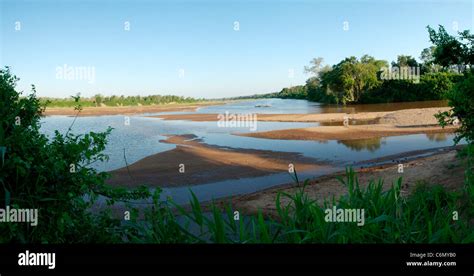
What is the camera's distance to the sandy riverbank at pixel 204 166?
1108 cm

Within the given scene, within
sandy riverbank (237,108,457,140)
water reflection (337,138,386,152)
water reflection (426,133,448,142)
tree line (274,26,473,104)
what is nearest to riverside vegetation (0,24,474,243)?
water reflection (337,138,386,152)

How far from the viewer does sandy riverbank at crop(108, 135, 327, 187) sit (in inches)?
436

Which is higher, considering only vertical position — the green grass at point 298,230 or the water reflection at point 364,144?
the green grass at point 298,230

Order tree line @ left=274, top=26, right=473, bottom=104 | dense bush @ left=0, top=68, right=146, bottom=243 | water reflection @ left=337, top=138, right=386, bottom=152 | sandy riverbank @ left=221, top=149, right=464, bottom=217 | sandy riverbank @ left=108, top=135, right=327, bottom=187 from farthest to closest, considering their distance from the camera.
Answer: tree line @ left=274, top=26, right=473, bottom=104 → water reflection @ left=337, top=138, right=386, bottom=152 → sandy riverbank @ left=108, top=135, right=327, bottom=187 → sandy riverbank @ left=221, top=149, right=464, bottom=217 → dense bush @ left=0, top=68, right=146, bottom=243

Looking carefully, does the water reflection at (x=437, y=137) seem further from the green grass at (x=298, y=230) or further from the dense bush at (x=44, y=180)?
the dense bush at (x=44, y=180)

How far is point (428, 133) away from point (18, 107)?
20701 millimetres

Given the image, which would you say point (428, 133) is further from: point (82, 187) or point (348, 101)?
point (348, 101)

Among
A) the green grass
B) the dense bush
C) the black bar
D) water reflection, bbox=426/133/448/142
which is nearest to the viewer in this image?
the black bar

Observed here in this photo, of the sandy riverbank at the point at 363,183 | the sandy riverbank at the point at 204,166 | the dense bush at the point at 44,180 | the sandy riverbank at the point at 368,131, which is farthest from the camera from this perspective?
the sandy riverbank at the point at 368,131

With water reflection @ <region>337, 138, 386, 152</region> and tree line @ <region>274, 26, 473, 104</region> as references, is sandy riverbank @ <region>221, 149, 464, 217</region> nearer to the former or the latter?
water reflection @ <region>337, 138, 386, 152</region>

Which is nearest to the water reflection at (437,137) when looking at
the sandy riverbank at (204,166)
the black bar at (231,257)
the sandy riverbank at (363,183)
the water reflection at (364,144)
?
the water reflection at (364,144)

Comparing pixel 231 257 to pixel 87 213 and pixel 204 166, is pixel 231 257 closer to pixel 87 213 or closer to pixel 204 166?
pixel 87 213

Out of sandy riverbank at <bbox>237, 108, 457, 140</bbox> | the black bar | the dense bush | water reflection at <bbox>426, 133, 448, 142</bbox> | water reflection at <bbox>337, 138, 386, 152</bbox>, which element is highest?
the dense bush

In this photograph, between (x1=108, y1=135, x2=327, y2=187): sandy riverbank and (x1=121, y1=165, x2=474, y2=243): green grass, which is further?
(x1=108, y1=135, x2=327, y2=187): sandy riverbank
